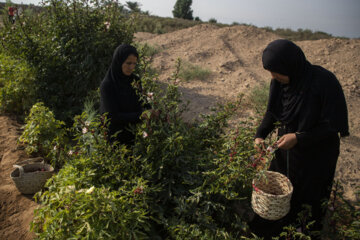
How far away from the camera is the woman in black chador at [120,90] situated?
249 centimetres

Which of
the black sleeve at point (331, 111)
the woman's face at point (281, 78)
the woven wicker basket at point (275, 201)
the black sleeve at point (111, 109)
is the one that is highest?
the woman's face at point (281, 78)

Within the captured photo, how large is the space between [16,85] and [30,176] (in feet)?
6.79

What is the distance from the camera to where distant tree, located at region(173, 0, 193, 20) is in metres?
28.7

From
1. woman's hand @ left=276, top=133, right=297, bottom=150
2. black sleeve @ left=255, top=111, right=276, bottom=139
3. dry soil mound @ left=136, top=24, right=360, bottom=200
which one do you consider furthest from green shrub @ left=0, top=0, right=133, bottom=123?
woman's hand @ left=276, top=133, right=297, bottom=150

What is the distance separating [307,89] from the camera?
5.97 ft

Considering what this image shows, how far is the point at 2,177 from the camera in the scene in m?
2.93

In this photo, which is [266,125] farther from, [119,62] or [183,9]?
[183,9]

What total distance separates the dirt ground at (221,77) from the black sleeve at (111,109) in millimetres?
1198

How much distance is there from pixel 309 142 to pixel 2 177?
10.3ft

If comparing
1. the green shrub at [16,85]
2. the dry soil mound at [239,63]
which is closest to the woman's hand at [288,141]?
the dry soil mound at [239,63]

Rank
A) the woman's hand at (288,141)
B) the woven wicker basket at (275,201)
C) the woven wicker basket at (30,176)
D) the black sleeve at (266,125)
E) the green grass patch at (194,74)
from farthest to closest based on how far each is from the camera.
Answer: the green grass patch at (194,74)
the woven wicker basket at (30,176)
the black sleeve at (266,125)
the woman's hand at (288,141)
the woven wicker basket at (275,201)

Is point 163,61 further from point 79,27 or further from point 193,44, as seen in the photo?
point 79,27

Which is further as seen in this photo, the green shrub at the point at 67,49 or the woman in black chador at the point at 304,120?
the green shrub at the point at 67,49

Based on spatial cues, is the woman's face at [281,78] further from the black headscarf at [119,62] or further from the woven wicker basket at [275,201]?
the black headscarf at [119,62]
